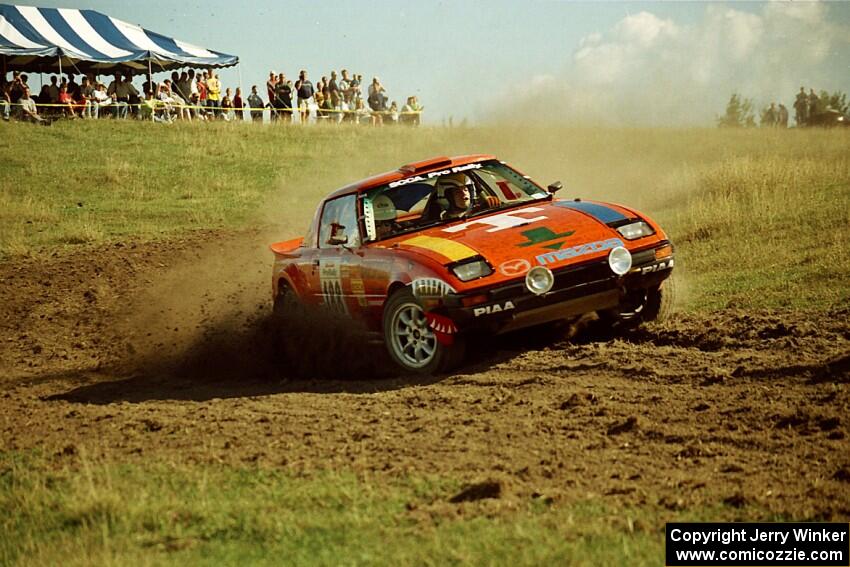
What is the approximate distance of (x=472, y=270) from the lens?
838cm

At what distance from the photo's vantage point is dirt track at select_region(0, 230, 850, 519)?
555 centimetres

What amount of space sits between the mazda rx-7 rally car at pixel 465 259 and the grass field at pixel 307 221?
219 cm

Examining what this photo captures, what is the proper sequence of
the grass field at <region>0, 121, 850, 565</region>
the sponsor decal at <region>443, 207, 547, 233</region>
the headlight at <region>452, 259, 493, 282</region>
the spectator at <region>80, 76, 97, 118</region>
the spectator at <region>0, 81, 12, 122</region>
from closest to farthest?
the grass field at <region>0, 121, 850, 565</region>
the headlight at <region>452, 259, 493, 282</region>
the sponsor decal at <region>443, 207, 547, 233</region>
the spectator at <region>0, 81, 12, 122</region>
the spectator at <region>80, 76, 97, 118</region>

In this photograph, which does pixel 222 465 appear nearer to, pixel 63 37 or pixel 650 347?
pixel 650 347

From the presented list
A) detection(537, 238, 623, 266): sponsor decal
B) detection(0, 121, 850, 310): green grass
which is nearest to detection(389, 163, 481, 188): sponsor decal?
detection(537, 238, 623, 266): sponsor decal

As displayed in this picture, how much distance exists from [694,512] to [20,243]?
52.4ft

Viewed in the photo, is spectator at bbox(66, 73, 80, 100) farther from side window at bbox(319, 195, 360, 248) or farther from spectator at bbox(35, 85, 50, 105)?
side window at bbox(319, 195, 360, 248)

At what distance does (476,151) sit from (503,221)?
15331 mm

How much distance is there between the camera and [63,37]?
104 feet

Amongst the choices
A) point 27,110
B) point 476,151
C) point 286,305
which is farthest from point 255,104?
point 286,305

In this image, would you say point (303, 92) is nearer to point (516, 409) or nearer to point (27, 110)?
point (27, 110)

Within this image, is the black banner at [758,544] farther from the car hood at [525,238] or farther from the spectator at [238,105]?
the spectator at [238,105]

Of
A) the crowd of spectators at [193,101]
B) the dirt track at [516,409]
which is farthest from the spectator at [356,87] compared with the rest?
the dirt track at [516,409]

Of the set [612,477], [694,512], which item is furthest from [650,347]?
[694,512]
